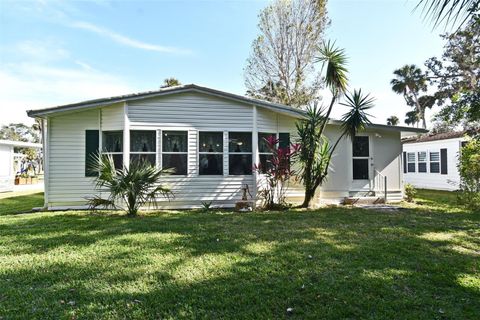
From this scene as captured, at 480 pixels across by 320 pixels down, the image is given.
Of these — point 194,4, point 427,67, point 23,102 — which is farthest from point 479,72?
point 23,102

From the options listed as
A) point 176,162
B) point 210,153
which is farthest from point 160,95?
point 210,153

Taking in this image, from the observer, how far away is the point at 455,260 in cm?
428

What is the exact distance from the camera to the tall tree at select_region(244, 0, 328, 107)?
18891 mm

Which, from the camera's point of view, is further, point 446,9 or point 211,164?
point 211,164

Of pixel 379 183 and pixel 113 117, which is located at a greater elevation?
pixel 113 117

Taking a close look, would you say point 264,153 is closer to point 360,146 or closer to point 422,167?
point 360,146

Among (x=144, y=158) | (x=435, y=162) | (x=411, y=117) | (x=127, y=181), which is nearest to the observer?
(x=127, y=181)

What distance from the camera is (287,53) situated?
64.8 feet

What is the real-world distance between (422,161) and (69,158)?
17648 millimetres

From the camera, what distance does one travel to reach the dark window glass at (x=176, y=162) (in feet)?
29.8

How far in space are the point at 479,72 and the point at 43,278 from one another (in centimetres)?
2864

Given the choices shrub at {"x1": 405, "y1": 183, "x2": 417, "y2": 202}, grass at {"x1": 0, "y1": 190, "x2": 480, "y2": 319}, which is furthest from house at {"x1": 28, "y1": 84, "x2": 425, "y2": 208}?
shrub at {"x1": 405, "y1": 183, "x2": 417, "y2": 202}

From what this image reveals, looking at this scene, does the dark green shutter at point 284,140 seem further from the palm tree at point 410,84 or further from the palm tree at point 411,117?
the palm tree at point 411,117

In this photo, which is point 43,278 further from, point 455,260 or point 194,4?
point 194,4
